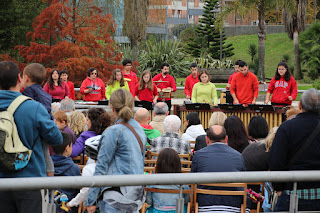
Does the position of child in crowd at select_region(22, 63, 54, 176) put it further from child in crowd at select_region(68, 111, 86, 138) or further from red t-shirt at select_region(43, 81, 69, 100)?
red t-shirt at select_region(43, 81, 69, 100)

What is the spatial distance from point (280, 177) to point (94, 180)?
151 centimetres

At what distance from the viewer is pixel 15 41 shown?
23188 millimetres

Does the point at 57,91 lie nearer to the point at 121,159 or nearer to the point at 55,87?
the point at 55,87

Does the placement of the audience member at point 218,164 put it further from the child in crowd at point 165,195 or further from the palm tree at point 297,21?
the palm tree at point 297,21

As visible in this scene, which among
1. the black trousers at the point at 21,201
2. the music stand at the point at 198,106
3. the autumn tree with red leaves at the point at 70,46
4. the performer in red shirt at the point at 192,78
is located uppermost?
the autumn tree with red leaves at the point at 70,46

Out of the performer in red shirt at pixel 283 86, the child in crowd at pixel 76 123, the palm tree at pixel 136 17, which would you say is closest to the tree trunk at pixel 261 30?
the palm tree at pixel 136 17

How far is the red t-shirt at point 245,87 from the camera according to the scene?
45.0 feet

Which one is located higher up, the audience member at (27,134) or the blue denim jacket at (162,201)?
the audience member at (27,134)

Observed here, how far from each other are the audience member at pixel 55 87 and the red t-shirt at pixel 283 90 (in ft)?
18.2

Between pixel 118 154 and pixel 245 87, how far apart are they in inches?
375

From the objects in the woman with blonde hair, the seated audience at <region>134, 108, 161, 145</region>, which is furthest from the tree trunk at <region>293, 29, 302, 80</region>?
the woman with blonde hair

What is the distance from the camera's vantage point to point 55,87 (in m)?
13.3

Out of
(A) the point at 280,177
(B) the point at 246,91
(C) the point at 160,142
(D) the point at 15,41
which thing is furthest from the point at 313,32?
(A) the point at 280,177

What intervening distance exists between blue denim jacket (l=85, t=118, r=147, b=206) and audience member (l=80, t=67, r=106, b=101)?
922cm
